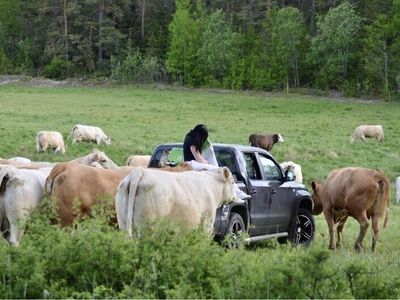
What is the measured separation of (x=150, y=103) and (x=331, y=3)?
32163 mm

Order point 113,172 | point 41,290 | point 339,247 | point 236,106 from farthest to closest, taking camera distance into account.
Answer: point 236,106, point 339,247, point 113,172, point 41,290

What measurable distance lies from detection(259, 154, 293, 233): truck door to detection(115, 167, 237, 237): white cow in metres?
3.66

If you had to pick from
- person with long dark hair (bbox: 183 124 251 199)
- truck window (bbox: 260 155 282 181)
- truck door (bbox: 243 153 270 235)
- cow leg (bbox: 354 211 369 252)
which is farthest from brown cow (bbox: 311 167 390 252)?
person with long dark hair (bbox: 183 124 251 199)

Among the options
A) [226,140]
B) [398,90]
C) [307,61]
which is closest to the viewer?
[226,140]

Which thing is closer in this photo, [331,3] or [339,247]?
[339,247]

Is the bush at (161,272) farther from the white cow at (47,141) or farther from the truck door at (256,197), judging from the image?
the white cow at (47,141)

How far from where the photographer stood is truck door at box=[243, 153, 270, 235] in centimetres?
1292

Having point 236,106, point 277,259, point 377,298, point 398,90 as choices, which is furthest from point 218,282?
point 398,90

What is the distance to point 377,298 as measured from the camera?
21.4ft

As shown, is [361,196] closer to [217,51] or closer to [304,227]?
[304,227]

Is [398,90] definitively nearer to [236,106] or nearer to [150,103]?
[236,106]

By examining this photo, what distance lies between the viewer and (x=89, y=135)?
31906mm

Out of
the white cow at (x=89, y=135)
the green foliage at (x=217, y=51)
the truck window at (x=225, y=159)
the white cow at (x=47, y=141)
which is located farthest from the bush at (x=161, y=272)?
the green foliage at (x=217, y=51)

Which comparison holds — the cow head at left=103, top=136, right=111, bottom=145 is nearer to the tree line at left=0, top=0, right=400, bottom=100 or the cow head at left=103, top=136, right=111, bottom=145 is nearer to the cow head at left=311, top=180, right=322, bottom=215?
the cow head at left=311, top=180, right=322, bottom=215
